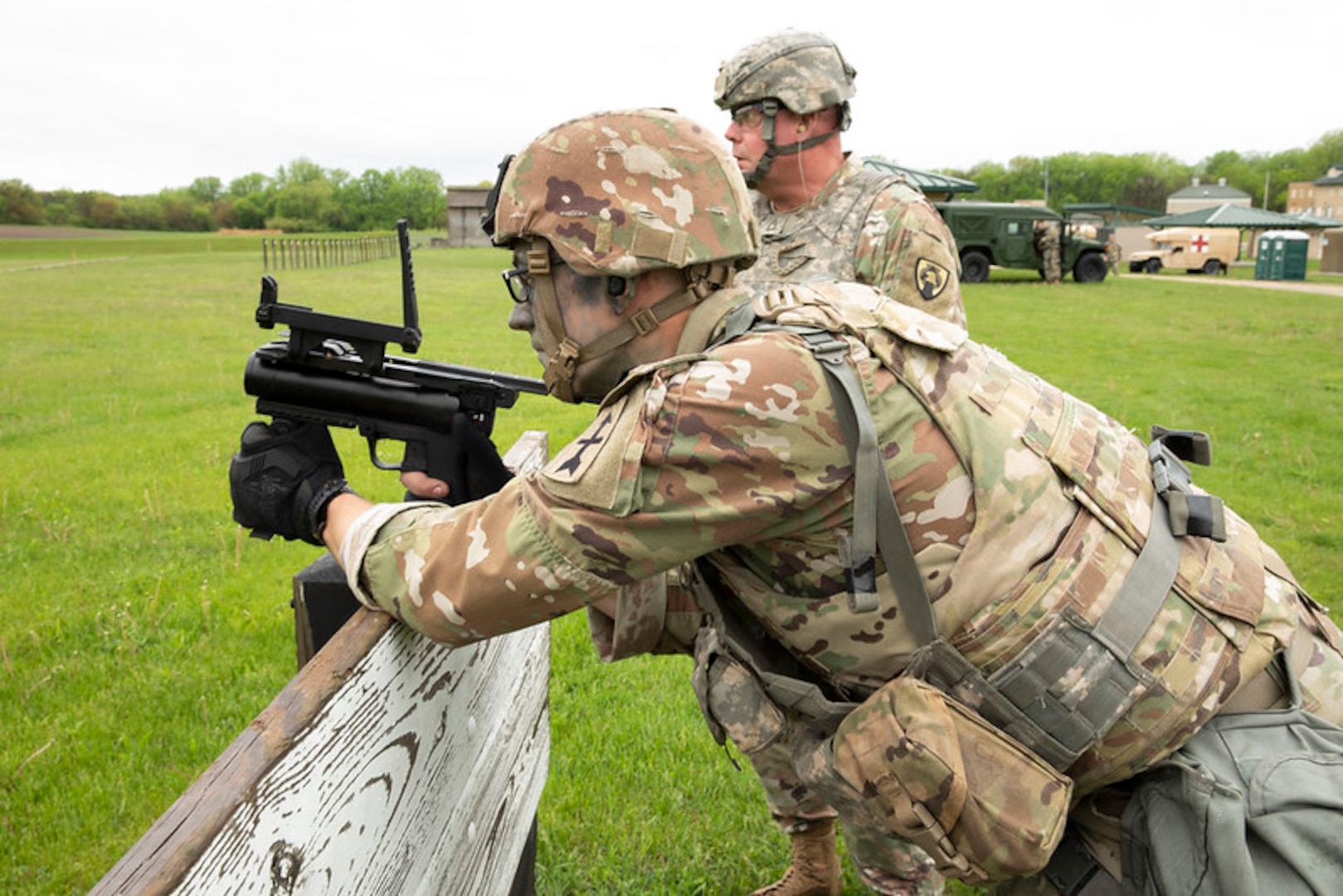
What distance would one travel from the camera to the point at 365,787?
1.50m

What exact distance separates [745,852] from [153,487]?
4976mm

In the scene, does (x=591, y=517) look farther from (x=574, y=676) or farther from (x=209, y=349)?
(x=209, y=349)

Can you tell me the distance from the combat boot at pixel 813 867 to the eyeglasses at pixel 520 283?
1.73 m

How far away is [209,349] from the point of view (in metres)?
12.7

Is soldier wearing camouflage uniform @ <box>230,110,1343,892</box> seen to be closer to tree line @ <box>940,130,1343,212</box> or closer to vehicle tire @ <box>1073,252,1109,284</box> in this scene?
vehicle tire @ <box>1073,252,1109,284</box>

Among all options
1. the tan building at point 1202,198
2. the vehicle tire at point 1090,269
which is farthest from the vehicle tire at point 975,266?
the tan building at point 1202,198

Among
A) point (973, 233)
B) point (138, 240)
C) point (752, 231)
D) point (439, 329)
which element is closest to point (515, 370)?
point (439, 329)

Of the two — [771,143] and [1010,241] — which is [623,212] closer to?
[771,143]

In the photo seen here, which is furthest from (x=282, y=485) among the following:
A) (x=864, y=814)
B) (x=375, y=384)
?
(x=864, y=814)

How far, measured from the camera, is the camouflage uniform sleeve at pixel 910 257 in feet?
12.6

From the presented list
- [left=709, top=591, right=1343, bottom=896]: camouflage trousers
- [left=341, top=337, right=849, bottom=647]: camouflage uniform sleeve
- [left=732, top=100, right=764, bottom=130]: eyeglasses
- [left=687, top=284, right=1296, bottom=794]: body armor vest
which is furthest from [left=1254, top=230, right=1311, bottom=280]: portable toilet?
[left=341, top=337, right=849, bottom=647]: camouflage uniform sleeve

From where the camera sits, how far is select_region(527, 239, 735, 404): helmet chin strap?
198cm

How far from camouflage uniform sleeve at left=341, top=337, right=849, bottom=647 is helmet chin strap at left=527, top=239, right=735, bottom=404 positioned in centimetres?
27

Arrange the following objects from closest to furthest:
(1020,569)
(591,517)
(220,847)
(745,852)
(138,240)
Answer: (220,847) → (591,517) → (1020,569) → (745,852) → (138,240)
